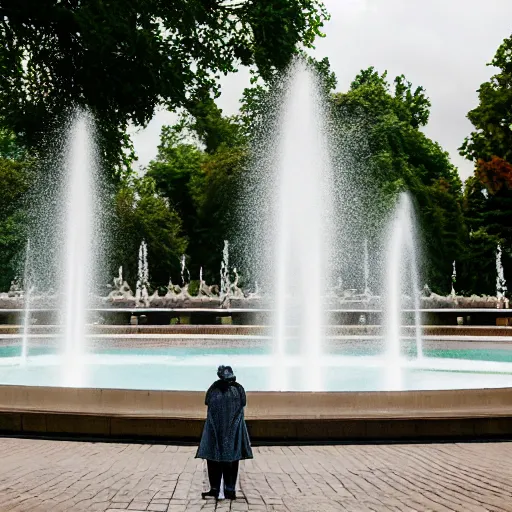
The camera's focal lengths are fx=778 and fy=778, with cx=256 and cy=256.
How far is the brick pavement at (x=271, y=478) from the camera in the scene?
544 centimetres

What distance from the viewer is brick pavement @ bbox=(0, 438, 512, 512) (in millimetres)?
5441

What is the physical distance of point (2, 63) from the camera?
1998cm

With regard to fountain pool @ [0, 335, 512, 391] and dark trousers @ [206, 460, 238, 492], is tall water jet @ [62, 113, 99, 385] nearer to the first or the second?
fountain pool @ [0, 335, 512, 391]

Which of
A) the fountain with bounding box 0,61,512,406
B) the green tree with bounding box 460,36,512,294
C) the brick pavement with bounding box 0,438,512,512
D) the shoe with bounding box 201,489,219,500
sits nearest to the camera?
the brick pavement with bounding box 0,438,512,512

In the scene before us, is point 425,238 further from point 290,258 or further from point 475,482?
point 475,482

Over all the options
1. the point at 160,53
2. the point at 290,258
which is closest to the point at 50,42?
the point at 160,53

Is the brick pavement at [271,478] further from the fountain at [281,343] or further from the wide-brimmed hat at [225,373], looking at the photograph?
the fountain at [281,343]

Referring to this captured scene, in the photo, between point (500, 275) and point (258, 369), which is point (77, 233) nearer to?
point (258, 369)

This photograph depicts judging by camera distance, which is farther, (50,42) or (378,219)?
(378,219)

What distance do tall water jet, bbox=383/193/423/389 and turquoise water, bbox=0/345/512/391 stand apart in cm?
86

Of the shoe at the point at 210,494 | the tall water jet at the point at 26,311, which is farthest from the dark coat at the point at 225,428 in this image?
the tall water jet at the point at 26,311

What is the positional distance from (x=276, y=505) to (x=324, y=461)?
5.41 ft

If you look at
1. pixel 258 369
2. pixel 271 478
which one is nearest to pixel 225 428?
pixel 271 478

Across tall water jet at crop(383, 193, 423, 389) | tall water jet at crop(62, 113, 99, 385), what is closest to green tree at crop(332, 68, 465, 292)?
tall water jet at crop(383, 193, 423, 389)
